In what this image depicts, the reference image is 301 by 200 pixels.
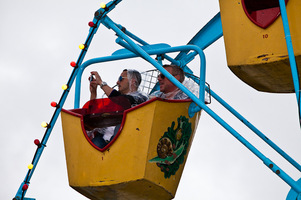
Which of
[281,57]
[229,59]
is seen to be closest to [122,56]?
[229,59]

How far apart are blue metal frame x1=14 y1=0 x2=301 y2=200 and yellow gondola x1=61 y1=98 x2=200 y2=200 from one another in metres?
0.26

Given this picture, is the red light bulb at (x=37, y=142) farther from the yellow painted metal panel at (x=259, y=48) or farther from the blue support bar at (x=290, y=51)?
the blue support bar at (x=290, y=51)

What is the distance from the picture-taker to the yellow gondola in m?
7.87

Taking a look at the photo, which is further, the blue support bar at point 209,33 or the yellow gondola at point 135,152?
the blue support bar at point 209,33

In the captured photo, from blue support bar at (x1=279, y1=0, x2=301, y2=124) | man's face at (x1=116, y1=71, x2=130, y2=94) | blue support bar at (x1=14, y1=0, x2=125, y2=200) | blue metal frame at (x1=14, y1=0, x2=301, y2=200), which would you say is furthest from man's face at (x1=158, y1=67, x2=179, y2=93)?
blue support bar at (x1=279, y1=0, x2=301, y2=124)

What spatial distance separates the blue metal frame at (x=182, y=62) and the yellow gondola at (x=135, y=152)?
0.86ft

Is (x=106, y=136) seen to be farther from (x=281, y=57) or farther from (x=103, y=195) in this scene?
(x=281, y=57)

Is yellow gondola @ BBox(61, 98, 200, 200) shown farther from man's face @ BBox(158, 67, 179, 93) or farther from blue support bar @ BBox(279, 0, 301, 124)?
blue support bar @ BBox(279, 0, 301, 124)

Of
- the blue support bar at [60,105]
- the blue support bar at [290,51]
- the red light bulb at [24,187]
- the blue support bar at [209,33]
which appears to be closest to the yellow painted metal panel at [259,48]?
the blue support bar at [290,51]

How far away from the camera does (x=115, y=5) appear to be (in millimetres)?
8719

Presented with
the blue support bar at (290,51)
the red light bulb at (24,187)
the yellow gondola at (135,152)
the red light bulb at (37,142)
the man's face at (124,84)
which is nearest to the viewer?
the blue support bar at (290,51)

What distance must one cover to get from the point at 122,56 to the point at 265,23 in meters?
1.87

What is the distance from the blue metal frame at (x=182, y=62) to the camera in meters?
7.29

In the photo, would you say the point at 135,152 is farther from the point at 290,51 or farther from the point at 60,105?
the point at 290,51
